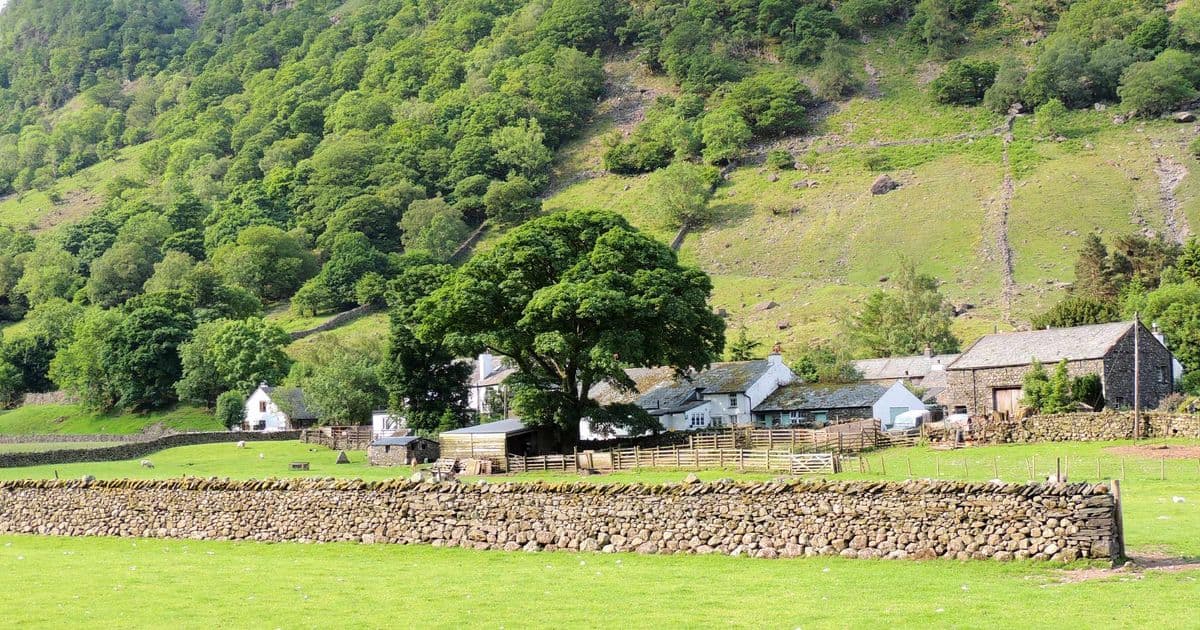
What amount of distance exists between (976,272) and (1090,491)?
10413 cm

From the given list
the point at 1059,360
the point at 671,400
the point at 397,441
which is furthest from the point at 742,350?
the point at 397,441

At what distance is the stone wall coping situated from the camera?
2088 centimetres

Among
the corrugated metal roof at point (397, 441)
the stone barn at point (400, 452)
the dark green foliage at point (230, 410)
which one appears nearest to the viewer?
the stone barn at point (400, 452)

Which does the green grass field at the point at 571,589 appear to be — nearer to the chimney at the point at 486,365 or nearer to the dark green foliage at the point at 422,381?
the dark green foliage at the point at 422,381

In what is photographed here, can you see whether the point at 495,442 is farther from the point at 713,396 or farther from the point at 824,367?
the point at 824,367

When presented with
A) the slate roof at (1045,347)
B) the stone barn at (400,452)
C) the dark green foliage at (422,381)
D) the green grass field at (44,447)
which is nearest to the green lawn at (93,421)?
the green grass field at (44,447)

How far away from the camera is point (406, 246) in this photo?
182m

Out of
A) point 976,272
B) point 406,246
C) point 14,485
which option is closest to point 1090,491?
point 14,485

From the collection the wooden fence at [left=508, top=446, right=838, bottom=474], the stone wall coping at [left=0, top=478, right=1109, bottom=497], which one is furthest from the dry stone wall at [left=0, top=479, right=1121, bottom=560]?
the wooden fence at [left=508, top=446, right=838, bottom=474]

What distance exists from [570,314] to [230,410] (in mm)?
50123

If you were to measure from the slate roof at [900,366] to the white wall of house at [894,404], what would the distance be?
1320 cm

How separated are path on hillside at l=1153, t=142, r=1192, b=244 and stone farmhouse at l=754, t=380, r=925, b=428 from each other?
70862 millimetres

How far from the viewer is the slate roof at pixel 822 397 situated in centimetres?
6619

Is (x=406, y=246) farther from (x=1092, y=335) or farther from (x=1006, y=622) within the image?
(x=1006, y=622)
